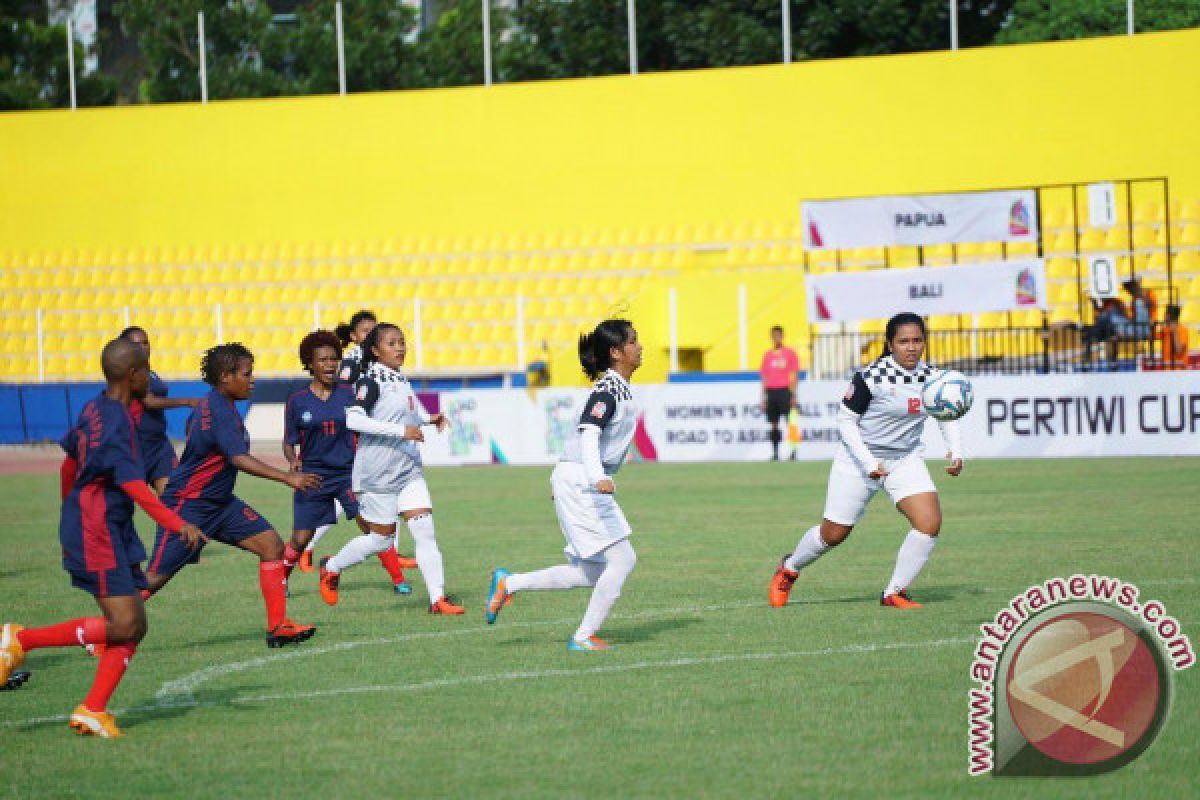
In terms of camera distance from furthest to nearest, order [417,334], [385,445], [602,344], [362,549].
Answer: [417,334]
[362,549]
[385,445]
[602,344]

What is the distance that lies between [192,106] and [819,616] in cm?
3156

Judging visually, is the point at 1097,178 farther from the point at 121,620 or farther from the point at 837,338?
the point at 121,620

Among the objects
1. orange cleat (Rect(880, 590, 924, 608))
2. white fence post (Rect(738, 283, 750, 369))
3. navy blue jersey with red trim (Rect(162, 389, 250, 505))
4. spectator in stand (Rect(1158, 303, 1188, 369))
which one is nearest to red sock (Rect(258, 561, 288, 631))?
navy blue jersey with red trim (Rect(162, 389, 250, 505))

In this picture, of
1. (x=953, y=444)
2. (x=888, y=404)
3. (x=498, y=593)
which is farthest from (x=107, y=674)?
(x=953, y=444)

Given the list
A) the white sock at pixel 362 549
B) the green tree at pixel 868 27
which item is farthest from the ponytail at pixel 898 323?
the green tree at pixel 868 27

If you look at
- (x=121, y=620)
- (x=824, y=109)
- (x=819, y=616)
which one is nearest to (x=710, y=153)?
(x=824, y=109)

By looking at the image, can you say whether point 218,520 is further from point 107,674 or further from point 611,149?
point 611,149

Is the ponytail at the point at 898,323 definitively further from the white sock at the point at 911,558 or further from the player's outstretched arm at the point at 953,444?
the white sock at the point at 911,558

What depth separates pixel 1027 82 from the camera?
109 feet

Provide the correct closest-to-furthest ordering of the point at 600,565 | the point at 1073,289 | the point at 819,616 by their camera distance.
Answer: the point at 600,565 < the point at 819,616 < the point at 1073,289

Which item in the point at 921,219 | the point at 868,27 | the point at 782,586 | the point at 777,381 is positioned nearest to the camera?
the point at 782,586

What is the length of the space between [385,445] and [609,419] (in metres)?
2.62

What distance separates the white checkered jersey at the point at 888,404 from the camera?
10406 millimetres

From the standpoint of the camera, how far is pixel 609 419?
8.94 metres
